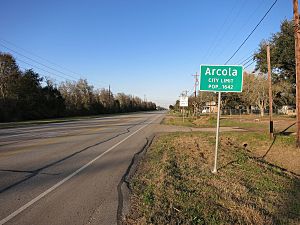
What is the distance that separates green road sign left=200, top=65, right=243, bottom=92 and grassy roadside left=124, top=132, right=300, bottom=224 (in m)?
2.36

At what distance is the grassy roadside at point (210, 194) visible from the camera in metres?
4.90

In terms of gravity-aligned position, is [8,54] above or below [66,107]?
above

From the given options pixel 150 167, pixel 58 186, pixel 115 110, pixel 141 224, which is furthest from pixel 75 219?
pixel 115 110

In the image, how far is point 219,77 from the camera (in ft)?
27.1

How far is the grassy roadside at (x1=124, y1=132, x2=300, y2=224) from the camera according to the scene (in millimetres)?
4898

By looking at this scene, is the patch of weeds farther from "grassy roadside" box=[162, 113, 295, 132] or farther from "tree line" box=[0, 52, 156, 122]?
"tree line" box=[0, 52, 156, 122]

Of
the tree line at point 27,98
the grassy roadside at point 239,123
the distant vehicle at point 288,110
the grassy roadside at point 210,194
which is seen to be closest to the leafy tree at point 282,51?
the grassy roadside at point 239,123

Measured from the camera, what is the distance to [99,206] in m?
5.58

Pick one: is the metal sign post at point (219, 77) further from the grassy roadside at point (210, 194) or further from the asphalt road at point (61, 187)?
the asphalt road at point (61, 187)

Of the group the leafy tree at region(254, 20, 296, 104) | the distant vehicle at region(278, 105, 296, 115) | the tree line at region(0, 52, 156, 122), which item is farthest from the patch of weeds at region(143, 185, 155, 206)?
the distant vehicle at region(278, 105, 296, 115)

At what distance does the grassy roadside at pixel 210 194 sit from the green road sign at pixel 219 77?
2.36m

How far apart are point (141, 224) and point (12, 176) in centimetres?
475

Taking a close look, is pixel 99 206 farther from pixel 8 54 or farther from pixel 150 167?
pixel 8 54

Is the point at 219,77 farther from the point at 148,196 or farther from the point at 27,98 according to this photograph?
the point at 27,98
